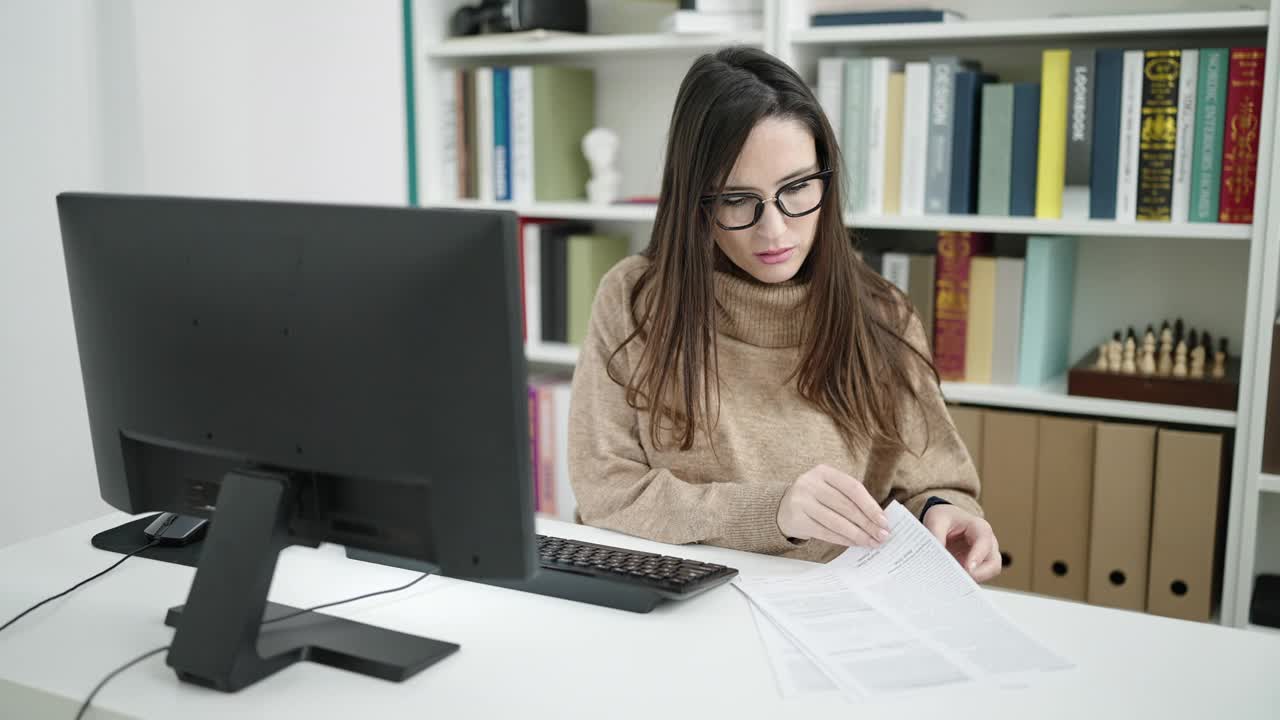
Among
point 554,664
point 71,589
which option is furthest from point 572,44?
point 554,664

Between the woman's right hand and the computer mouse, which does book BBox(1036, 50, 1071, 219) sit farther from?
the computer mouse

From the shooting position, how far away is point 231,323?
39.9 inches

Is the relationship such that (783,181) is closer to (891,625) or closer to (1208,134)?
(891,625)

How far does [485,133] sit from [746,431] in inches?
52.6

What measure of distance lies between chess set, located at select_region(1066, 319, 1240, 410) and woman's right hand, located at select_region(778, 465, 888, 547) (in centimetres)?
106

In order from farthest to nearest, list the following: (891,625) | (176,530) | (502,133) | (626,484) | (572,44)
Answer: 1. (502,133)
2. (572,44)
3. (626,484)
4. (176,530)
5. (891,625)

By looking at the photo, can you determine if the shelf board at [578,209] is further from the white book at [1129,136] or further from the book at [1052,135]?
the white book at [1129,136]

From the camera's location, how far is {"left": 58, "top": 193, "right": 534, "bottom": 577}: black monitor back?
0.92 metres

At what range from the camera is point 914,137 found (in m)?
2.16

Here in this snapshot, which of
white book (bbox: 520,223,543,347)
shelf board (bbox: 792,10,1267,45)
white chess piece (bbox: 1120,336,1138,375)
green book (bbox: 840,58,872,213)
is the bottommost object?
white chess piece (bbox: 1120,336,1138,375)

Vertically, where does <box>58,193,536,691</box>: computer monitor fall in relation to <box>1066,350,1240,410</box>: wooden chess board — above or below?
above

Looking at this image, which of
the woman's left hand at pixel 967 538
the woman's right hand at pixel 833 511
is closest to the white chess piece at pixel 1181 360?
the woman's left hand at pixel 967 538

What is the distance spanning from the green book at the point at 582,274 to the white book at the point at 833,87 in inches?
25.1

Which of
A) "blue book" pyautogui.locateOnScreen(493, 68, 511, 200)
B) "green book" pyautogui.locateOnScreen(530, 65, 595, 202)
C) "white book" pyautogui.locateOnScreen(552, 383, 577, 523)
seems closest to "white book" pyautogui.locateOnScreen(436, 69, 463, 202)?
"blue book" pyautogui.locateOnScreen(493, 68, 511, 200)
